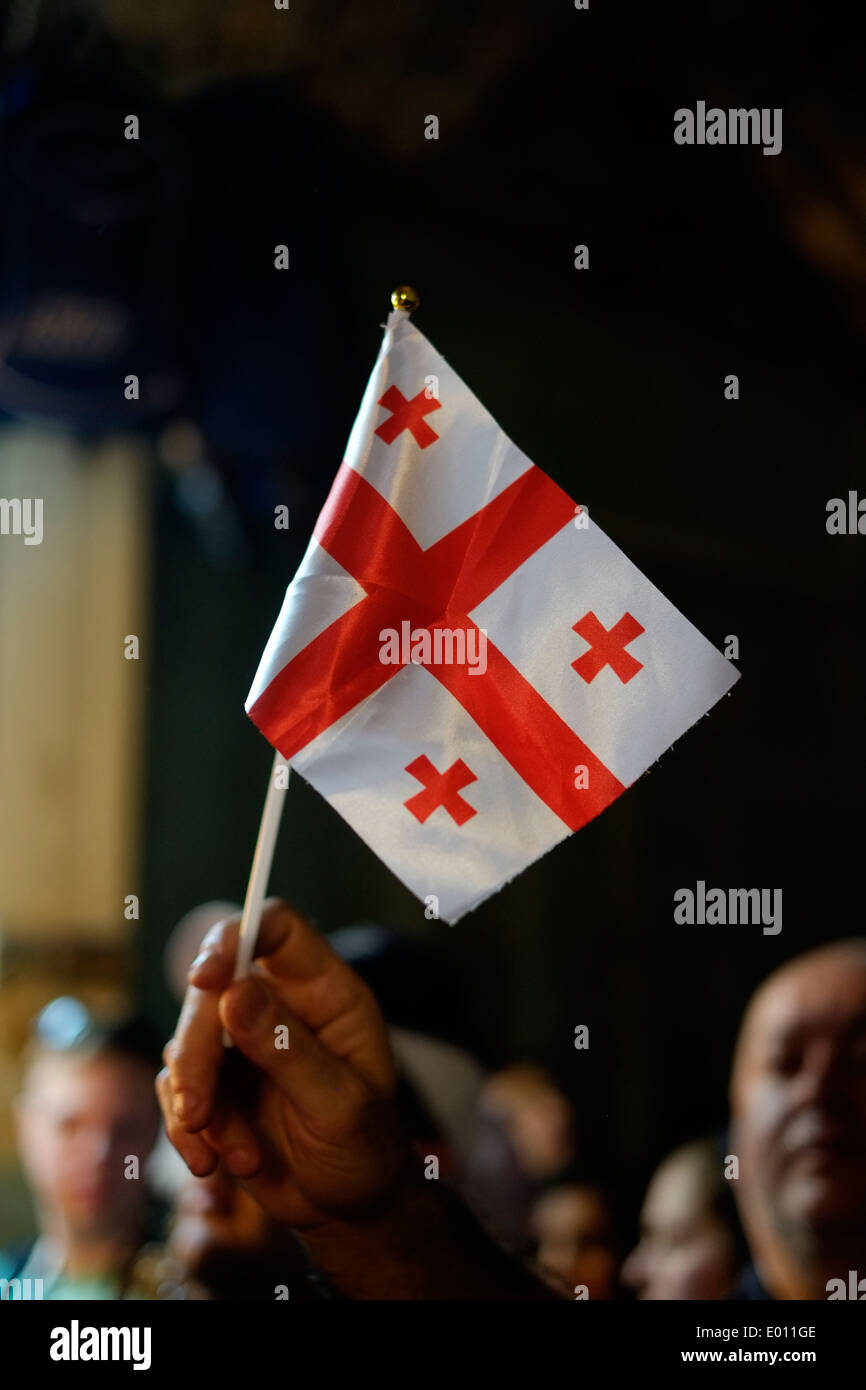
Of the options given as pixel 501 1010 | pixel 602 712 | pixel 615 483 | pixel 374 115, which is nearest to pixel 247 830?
pixel 501 1010

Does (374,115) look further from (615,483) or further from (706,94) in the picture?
(615,483)

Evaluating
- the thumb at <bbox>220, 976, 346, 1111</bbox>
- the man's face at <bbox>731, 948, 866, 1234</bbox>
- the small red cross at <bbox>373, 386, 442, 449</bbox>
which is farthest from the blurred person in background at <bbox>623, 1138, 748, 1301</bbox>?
the small red cross at <bbox>373, 386, 442, 449</bbox>

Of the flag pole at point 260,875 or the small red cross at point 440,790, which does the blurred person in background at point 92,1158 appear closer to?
the flag pole at point 260,875

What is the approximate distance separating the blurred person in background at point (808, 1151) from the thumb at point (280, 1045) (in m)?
0.49

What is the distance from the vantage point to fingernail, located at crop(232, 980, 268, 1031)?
1.00 m

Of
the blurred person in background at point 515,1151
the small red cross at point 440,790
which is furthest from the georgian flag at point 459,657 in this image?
the blurred person in background at point 515,1151

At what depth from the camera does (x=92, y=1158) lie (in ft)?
4.97

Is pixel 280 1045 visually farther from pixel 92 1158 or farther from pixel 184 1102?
pixel 92 1158

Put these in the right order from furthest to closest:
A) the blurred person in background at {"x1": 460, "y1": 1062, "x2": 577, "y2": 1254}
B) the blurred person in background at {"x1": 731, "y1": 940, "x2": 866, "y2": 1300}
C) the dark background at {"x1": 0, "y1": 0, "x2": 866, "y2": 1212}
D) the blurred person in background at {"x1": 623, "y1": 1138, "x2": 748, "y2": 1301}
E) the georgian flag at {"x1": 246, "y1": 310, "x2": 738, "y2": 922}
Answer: the dark background at {"x1": 0, "y1": 0, "x2": 866, "y2": 1212} < the blurred person in background at {"x1": 460, "y1": 1062, "x2": 577, "y2": 1254} < the blurred person in background at {"x1": 623, "y1": 1138, "x2": 748, "y2": 1301} < the blurred person in background at {"x1": 731, "y1": 940, "x2": 866, "y2": 1300} < the georgian flag at {"x1": 246, "y1": 310, "x2": 738, "y2": 922}

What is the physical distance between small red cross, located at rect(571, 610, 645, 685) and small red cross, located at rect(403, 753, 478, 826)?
13 cm

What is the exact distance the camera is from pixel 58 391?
2010 mm

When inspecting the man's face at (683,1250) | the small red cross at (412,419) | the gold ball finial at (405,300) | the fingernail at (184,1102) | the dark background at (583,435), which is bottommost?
the man's face at (683,1250)

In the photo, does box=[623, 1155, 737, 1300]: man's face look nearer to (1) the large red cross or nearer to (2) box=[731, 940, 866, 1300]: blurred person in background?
(2) box=[731, 940, 866, 1300]: blurred person in background

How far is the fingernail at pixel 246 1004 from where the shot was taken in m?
1.00
